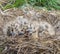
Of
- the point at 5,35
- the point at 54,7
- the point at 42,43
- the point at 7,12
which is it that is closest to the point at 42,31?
the point at 42,43

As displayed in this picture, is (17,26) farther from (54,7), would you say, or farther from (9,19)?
(54,7)

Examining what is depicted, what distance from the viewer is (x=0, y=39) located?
338 centimetres

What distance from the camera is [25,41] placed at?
333 centimetres

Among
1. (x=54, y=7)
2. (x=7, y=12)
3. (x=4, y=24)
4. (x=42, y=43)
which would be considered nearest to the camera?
(x=42, y=43)

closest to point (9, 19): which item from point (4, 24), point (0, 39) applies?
point (4, 24)

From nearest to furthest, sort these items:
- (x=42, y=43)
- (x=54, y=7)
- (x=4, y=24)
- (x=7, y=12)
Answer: (x=42, y=43)
(x=4, y=24)
(x=7, y=12)
(x=54, y=7)

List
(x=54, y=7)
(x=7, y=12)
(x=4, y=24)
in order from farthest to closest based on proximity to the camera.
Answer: (x=54, y=7), (x=7, y=12), (x=4, y=24)

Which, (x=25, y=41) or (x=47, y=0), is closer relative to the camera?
(x=25, y=41)

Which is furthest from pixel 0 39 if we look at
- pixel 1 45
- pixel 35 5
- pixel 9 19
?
pixel 35 5

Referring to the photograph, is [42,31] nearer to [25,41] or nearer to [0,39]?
[25,41]

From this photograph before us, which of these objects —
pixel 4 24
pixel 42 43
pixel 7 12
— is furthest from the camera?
pixel 7 12

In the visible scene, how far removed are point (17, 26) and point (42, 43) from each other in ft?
1.24

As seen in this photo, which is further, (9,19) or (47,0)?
(47,0)

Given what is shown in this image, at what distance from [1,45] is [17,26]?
0.30 m
